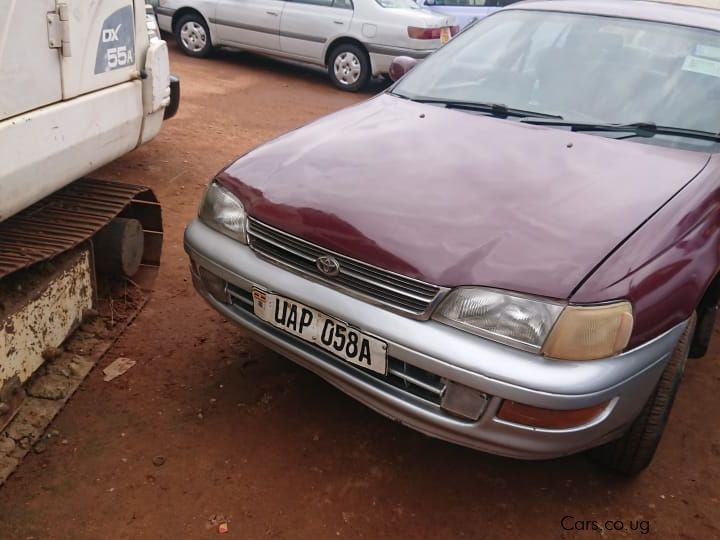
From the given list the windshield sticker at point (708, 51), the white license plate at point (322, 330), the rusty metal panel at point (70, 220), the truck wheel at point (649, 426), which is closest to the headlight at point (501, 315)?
the white license plate at point (322, 330)

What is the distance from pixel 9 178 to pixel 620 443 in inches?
95.1

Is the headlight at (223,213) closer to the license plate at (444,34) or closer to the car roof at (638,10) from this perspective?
the car roof at (638,10)

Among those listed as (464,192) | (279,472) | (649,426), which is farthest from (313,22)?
(649,426)

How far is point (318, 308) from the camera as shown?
220 centimetres

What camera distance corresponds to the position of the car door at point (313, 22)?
8922 millimetres

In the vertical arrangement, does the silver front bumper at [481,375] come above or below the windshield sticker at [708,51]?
below

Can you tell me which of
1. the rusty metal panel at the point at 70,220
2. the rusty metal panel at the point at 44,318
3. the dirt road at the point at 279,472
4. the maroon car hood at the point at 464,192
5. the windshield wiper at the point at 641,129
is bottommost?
the dirt road at the point at 279,472

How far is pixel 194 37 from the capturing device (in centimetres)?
956

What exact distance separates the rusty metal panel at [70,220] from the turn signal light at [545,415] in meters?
1.77

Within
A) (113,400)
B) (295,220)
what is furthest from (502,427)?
(113,400)

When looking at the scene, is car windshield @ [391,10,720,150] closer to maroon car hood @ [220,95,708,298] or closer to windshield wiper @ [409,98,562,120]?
windshield wiper @ [409,98,562,120]

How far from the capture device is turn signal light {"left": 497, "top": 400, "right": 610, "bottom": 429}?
1948 millimetres

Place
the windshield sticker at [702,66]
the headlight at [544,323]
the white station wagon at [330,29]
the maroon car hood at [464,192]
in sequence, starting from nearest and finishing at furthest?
the headlight at [544,323] < the maroon car hood at [464,192] < the windshield sticker at [702,66] < the white station wagon at [330,29]

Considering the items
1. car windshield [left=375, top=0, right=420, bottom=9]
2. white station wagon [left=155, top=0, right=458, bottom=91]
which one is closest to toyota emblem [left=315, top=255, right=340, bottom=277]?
white station wagon [left=155, top=0, right=458, bottom=91]
